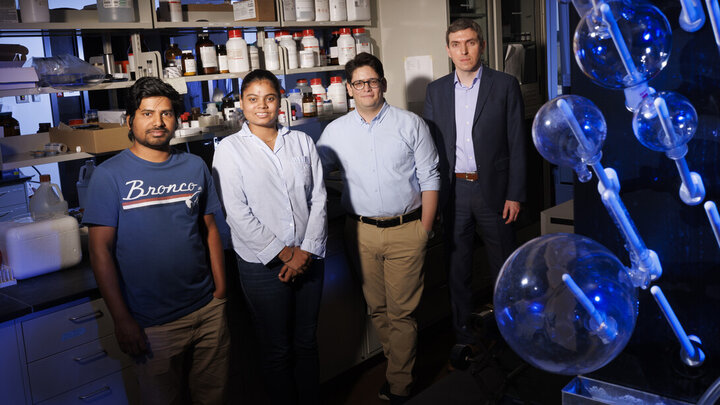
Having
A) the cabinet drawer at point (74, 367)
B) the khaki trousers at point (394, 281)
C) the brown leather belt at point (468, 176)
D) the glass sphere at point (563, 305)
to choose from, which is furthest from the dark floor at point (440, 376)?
the brown leather belt at point (468, 176)

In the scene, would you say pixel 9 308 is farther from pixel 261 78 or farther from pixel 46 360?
pixel 261 78

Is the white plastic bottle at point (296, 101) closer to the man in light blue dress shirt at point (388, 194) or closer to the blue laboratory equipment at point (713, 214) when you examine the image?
the man in light blue dress shirt at point (388, 194)

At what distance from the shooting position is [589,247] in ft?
3.03

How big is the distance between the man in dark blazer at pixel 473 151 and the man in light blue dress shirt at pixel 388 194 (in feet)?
0.94

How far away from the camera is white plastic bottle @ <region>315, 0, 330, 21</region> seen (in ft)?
10.3

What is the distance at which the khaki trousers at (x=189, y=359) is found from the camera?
193 centimetres

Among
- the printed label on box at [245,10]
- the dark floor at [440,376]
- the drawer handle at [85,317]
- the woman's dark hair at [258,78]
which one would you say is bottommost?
the dark floor at [440,376]

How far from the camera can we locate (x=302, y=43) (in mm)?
3141

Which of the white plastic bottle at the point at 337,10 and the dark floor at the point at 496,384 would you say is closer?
the dark floor at the point at 496,384

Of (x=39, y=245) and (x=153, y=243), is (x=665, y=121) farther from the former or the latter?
(x=39, y=245)

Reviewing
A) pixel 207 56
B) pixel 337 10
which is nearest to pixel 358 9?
pixel 337 10

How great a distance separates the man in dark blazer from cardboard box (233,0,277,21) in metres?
0.86

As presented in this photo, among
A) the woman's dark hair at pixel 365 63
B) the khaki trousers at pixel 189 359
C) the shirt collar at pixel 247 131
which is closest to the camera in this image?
the khaki trousers at pixel 189 359

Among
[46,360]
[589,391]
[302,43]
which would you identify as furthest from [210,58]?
[589,391]
